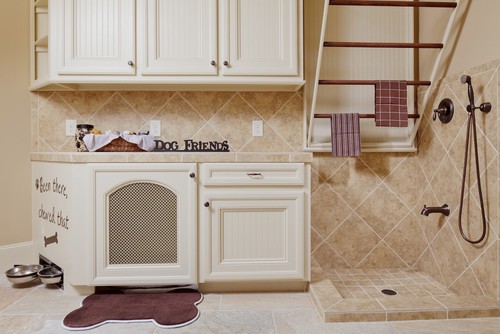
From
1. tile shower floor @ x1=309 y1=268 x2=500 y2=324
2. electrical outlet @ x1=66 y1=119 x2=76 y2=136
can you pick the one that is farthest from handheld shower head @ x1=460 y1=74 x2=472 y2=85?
electrical outlet @ x1=66 y1=119 x2=76 y2=136

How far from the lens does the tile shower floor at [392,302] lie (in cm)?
173

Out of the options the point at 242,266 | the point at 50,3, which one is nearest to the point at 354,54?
the point at 242,266

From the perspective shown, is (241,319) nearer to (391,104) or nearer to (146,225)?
(146,225)

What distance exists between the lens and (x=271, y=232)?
1.98 meters

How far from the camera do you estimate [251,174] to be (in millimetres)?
1975

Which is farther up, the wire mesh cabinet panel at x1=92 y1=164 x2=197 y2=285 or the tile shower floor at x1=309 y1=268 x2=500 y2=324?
the wire mesh cabinet panel at x1=92 y1=164 x2=197 y2=285

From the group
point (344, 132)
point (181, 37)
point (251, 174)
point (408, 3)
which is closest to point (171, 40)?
point (181, 37)

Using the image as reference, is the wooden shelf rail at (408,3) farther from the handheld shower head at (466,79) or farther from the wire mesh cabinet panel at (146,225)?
the wire mesh cabinet panel at (146,225)

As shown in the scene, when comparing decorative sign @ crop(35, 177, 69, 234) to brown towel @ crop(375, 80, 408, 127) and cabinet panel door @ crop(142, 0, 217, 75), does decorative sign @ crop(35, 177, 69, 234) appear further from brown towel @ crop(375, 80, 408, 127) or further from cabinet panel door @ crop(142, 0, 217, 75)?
brown towel @ crop(375, 80, 408, 127)

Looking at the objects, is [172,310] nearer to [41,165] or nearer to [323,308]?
[323,308]

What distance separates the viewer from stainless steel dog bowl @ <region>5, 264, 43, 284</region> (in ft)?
6.95

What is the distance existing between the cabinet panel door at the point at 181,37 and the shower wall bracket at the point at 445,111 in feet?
4.58

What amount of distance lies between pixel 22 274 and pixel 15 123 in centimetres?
105

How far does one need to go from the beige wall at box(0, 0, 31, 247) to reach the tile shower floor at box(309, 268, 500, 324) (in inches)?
81.6
